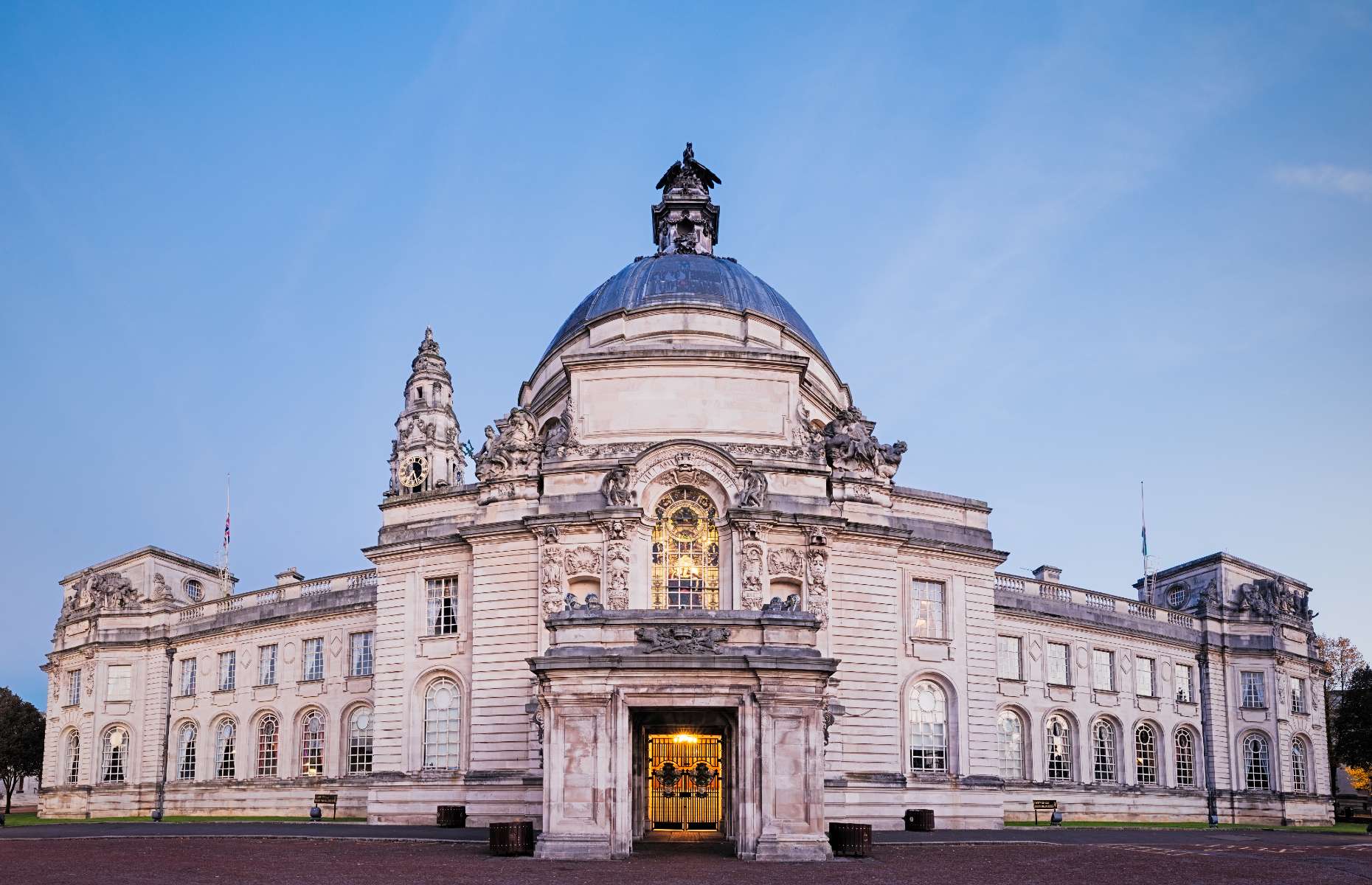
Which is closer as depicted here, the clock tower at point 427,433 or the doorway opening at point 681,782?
the doorway opening at point 681,782

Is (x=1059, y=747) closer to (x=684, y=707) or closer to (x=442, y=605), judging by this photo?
(x=442, y=605)

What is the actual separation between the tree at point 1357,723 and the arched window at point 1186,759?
54.5 ft

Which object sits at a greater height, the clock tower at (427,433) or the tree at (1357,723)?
the clock tower at (427,433)

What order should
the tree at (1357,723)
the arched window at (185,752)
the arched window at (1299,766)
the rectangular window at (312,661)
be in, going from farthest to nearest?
the tree at (1357,723), the arched window at (1299,766), the arched window at (185,752), the rectangular window at (312,661)

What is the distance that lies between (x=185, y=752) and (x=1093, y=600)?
4462cm

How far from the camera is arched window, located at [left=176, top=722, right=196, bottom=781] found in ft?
209

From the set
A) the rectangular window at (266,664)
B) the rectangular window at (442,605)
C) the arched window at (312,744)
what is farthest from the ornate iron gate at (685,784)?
the rectangular window at (266,664)

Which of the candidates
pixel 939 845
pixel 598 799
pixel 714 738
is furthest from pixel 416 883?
pixel 939 845

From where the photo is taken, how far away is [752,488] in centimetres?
4244

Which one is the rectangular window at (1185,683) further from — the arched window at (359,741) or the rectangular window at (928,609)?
the arched window at (359,741)

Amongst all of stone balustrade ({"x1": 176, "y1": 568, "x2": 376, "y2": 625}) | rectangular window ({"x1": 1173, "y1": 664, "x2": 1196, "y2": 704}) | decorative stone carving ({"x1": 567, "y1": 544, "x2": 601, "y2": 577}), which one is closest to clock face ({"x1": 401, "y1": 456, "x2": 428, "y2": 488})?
stone balustrade ({"x1": 176, "y1": 568, "x2": 376, "y2": 625})

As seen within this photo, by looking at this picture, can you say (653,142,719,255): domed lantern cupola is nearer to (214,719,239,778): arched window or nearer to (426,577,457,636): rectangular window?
(426,577,457,636): rectangular window

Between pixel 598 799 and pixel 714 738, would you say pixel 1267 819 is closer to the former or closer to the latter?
pixel 714 738

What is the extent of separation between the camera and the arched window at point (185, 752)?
63.6 meters
